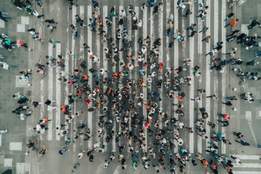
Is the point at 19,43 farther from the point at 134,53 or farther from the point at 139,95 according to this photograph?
the point at 139,95

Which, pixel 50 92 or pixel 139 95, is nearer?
pixel 139 95

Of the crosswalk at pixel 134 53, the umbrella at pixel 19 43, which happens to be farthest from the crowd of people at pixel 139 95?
the umbrella at pixel 19 43

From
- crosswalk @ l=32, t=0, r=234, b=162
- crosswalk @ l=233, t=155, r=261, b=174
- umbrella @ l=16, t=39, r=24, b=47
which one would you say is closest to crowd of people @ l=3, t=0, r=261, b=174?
crosswalk @ l=32, t=0, r=234, b=162

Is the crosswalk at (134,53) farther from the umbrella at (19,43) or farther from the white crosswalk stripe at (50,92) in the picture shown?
the umbrella at (19,43)

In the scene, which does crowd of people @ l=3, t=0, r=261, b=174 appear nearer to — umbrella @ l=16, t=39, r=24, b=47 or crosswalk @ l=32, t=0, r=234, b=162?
crosswalk @ l=32, t=0, r=234, b=162

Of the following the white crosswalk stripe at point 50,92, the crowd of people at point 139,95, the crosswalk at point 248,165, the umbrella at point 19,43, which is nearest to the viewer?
the crowd of people at point 139,95

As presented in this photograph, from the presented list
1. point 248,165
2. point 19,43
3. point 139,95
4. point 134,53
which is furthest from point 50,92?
point 248,165
